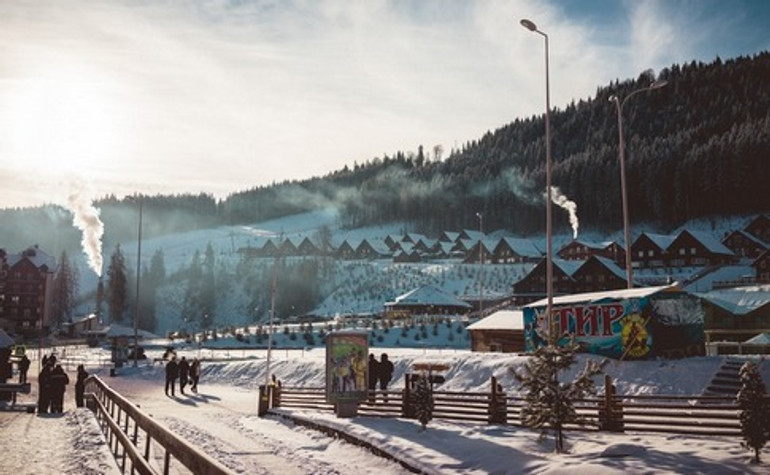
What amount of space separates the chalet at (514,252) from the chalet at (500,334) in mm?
74354

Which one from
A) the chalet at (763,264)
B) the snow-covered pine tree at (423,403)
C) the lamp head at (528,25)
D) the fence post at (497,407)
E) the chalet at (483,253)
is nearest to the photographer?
the snow-covered pine tree at (423,403)

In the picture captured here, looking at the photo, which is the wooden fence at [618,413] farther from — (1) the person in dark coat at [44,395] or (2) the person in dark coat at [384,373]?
(1) the person in dark coat at [44,395]

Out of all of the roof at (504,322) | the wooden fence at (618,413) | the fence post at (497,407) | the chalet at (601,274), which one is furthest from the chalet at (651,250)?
the fence post at (497,407)

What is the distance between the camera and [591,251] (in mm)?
102312

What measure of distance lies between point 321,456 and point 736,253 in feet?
302

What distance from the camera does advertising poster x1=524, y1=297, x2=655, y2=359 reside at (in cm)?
2634

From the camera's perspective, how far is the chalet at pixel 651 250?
3501 inches

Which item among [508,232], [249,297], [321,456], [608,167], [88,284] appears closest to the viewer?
[321,456]

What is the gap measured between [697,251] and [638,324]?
2587 inches

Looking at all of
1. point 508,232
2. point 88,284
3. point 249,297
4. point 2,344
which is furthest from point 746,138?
point 88,284

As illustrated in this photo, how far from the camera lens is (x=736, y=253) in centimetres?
9100

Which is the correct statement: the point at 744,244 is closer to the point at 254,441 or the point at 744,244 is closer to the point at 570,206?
the point at 570,206

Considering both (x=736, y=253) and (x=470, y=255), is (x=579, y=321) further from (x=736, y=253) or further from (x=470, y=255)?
(x=470, y=255)

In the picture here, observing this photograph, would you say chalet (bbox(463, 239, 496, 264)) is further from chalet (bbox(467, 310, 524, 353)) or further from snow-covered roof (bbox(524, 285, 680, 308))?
snow-covered roof (bbox(524, 285, 680, 308))
